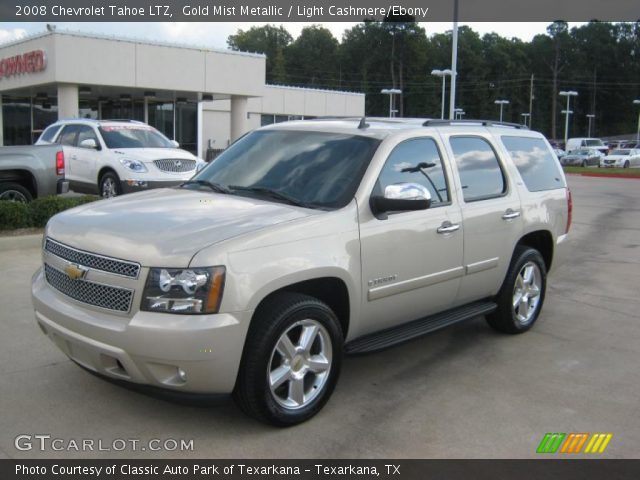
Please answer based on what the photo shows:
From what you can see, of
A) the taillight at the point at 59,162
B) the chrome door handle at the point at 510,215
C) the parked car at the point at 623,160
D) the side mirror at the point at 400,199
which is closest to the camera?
the side mirror at the point at 400,199

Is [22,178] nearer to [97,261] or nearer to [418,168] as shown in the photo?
[97,261]

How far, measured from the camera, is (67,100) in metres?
24.5

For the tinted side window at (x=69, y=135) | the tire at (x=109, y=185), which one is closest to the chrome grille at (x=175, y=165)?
the tire at (x=109, y=185)

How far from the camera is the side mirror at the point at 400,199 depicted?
4.27m

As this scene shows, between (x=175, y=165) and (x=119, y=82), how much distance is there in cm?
1317

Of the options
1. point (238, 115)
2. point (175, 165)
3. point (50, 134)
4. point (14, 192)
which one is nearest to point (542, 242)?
point (14, 192)

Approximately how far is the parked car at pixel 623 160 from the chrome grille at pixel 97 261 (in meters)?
47.2

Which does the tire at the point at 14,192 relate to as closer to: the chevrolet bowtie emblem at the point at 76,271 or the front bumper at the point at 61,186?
the front bumper at the point at 61,186

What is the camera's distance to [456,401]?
4.46 m

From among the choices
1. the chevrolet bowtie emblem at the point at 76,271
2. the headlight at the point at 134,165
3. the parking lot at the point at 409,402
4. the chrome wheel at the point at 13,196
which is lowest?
the parking lot at the point at 409,402

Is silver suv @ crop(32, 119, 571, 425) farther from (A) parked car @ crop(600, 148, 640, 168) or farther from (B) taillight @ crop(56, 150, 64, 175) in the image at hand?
(A) parked car @ crop(600, 148, 640, 168)
